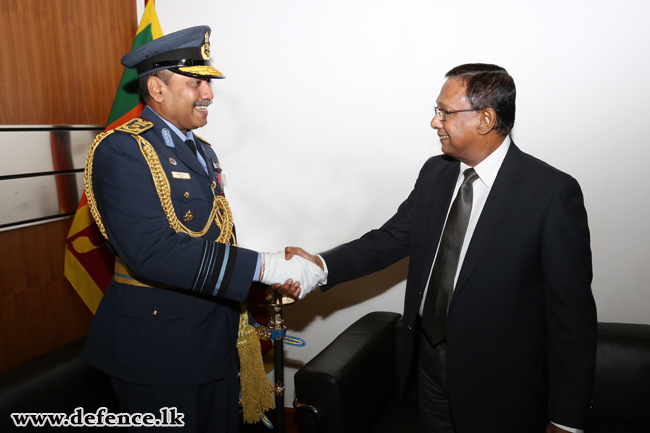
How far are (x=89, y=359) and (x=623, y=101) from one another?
2204 mm

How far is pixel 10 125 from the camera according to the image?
6.13 feet

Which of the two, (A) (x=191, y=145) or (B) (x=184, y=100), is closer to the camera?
(B) (x=184, y=100)

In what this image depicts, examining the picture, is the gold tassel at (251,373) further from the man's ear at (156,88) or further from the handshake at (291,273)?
the man's ear at (156,88)

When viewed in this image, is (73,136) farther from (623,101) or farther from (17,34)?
(623,101)

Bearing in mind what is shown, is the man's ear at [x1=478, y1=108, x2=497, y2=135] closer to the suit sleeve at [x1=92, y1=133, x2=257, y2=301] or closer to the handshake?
the handshake

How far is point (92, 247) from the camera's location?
2.06m

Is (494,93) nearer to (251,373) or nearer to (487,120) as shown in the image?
(487,120)

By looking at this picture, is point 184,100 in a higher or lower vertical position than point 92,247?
higher

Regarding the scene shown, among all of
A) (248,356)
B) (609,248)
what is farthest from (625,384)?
(248,356)

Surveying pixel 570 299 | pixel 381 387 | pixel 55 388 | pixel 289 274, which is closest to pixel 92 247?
pixel 55 388

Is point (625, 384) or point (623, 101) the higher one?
point (623, 101)

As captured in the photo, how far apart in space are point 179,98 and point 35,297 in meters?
1.18

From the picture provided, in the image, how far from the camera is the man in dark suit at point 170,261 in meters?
1.32

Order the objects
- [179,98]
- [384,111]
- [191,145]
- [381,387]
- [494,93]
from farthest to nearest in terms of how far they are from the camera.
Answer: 1. [384,111]
2. [381,387]
3. [191,145]
4. [179,98]
5. [494,93]
